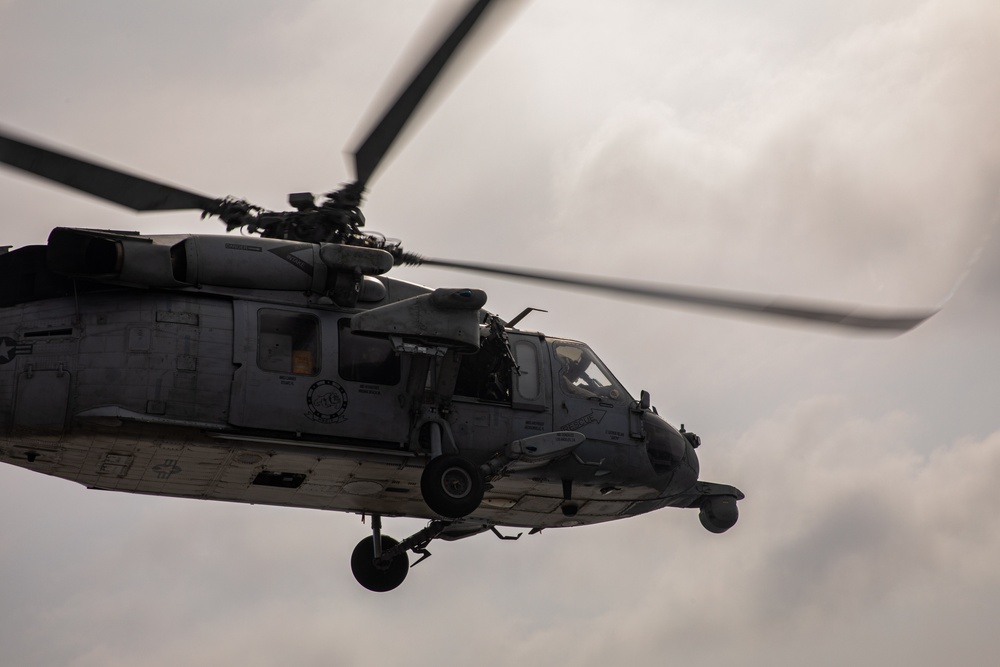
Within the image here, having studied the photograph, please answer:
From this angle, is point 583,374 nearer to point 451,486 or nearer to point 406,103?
point 451,486

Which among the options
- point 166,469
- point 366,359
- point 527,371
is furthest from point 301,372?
point 527,371

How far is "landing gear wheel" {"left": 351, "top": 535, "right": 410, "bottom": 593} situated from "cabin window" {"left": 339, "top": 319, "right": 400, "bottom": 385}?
385 cm

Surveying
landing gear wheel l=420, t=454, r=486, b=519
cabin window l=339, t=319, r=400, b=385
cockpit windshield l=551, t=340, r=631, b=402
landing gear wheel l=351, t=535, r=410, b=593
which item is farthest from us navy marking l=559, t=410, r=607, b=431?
landing gear wheel l=351, t=535, r=410, b=593

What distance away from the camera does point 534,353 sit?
1948cm

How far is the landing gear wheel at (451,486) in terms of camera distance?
1752 centimetres

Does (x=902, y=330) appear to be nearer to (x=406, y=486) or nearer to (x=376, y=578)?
(x=406, y=486)

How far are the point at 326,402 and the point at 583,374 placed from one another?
13.6 feet

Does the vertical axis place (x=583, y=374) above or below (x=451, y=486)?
above

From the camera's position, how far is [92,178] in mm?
16453

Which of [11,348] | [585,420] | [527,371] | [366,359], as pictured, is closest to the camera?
[11,348]

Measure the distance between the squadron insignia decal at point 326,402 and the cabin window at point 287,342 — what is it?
0.77ft

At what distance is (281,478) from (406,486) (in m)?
1.71

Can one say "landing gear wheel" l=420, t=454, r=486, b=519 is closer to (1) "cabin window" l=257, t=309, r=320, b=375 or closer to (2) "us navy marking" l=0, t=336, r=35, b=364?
(1) "cabin window" l=257, t=309, r=320, b=375

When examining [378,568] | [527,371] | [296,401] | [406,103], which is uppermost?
[406,103]
